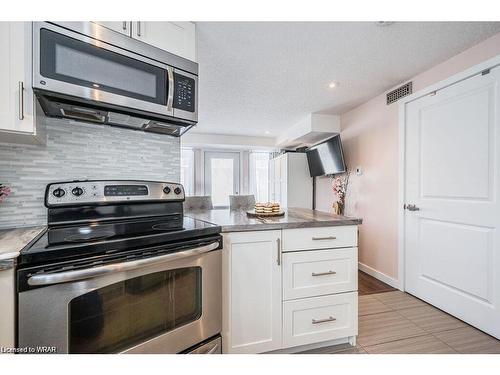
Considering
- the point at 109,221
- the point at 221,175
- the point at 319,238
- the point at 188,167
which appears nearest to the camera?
the point at 109,221

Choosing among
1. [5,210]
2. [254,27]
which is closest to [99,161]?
[5,210]

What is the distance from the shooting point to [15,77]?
1023 mm

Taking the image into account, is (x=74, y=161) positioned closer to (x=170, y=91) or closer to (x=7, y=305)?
(x=170, y=91)

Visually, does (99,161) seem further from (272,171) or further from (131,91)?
(272,171)


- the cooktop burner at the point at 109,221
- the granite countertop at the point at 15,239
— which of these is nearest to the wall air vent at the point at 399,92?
the cooktop burner at the point at 109,221

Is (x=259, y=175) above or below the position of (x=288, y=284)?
above

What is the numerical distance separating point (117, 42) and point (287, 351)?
2.04 metres

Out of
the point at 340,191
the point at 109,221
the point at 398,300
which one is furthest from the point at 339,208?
the point at 109,221

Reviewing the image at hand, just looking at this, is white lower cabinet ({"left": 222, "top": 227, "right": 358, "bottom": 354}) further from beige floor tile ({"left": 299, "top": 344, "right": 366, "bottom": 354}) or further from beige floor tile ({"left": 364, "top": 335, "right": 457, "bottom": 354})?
beige floor tile ({"left": 364, "top": 335, "right": 457, "bottom": 354})

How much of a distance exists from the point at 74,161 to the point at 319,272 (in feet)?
5.49

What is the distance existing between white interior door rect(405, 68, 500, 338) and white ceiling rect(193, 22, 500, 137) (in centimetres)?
40

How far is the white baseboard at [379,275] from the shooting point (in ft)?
8.91

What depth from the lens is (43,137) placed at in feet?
4.27

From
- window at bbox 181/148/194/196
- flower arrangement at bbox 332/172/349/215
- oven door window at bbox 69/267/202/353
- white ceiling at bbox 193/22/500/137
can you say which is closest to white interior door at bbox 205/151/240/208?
window at bbox 181/148/194/196
